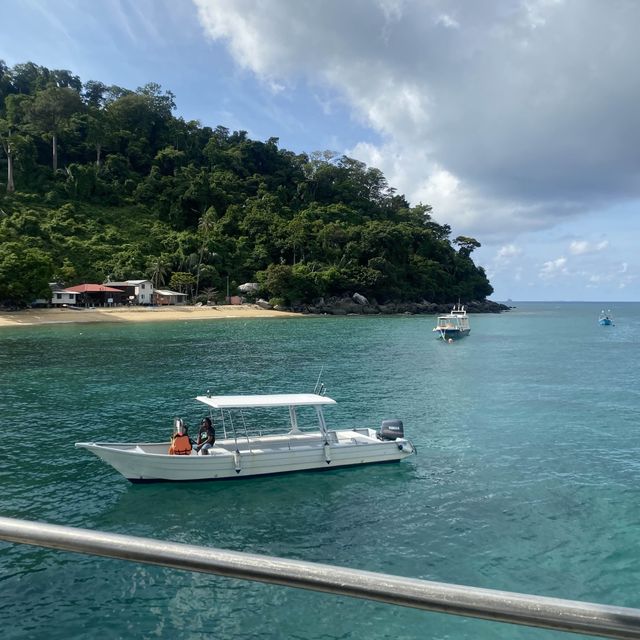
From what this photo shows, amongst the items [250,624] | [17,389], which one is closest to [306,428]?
[250,624]

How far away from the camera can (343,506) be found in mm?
18062

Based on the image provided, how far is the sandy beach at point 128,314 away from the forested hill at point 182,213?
4.65m

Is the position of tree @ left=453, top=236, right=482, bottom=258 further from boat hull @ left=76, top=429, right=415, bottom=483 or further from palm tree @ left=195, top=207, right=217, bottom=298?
boat hull @ left=76, top=429, right=415, bottom=483

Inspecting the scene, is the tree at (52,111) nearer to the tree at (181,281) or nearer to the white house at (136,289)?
the tree at (181,281)

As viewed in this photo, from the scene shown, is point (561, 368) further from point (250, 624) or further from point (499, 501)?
point (250, 624)

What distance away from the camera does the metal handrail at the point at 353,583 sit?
2008 mm

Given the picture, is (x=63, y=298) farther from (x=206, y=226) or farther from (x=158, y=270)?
(x=206, y=226)

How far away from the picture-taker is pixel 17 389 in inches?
1398

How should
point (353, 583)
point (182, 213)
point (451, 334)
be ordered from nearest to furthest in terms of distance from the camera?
point (353, 583) → point (451, 334) → point (182, 213)

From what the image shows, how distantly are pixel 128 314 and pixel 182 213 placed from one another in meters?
53.4

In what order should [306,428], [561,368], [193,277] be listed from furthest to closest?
[193,277], [561,368], [306,428]

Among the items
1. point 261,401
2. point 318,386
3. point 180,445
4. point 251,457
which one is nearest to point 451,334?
point 318,386

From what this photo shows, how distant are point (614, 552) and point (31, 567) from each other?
52.1 feet

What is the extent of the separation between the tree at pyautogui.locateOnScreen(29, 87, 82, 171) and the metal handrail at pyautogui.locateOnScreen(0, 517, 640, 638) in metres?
163
